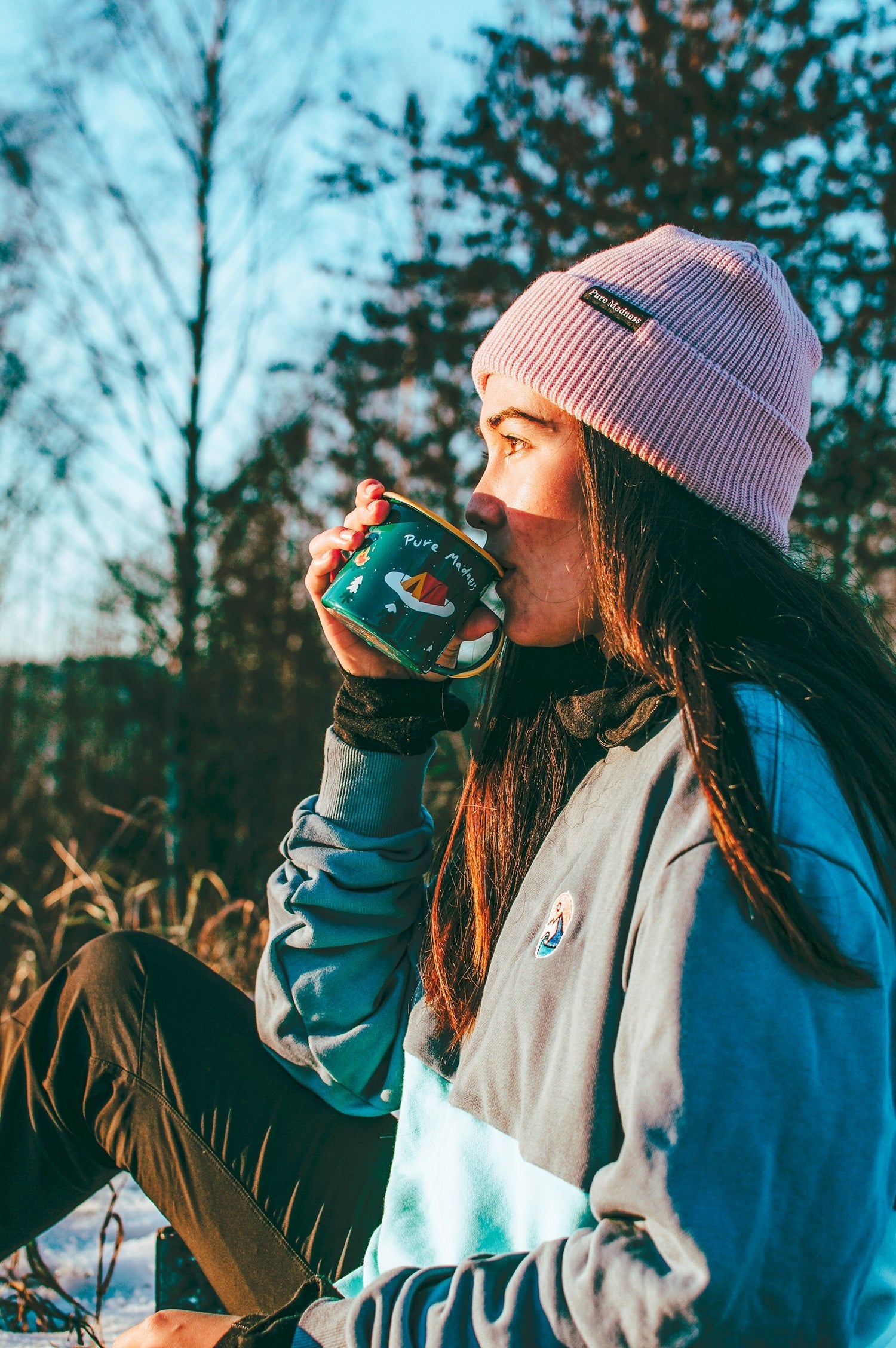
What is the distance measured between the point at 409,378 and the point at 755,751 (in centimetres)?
422

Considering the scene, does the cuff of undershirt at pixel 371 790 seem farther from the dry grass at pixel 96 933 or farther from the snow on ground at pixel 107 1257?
the snow on ground at pixel 107 1257

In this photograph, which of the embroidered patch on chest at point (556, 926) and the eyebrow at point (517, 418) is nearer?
the embroidered patch on chest at point (556, 926)

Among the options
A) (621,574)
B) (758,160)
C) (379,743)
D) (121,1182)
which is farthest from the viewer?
(758,160)

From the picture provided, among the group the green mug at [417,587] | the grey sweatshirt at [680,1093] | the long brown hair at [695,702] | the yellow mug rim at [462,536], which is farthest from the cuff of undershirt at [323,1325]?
the yellow mug rim at [462,536]

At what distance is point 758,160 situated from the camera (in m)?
3.49

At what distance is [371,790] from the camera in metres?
1.38

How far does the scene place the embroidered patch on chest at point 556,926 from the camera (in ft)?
3.21

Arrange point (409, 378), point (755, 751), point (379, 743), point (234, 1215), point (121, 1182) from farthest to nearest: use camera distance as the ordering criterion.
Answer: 1. point (409, 378)
2. point (121, 1182)
3. point (379, 743)
4. point (234, 1215)
5. point (755, 751)

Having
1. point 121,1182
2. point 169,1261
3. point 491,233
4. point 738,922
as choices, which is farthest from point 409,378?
point 738,922

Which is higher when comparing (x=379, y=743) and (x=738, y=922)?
(x=379, y=743)

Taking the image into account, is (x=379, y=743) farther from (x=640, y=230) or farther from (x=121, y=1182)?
(x=640, y=230)

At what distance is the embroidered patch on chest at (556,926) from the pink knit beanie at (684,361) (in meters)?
0.52

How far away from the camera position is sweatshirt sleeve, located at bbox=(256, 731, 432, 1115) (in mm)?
1326

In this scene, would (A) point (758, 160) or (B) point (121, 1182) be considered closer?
(B) point (121, 1182)
